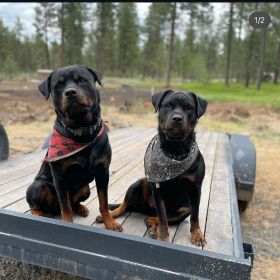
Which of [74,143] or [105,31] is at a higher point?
[105,31]

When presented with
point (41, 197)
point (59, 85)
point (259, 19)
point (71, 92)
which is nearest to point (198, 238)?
point (41, 197)

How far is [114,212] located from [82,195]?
0.34 metres

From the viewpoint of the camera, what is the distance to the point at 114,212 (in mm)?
3271

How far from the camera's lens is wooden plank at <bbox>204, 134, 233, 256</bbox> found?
2.74 m

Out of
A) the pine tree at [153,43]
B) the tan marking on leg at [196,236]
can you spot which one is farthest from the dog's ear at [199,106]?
the pine tree at [153,43]

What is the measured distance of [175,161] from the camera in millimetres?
2734

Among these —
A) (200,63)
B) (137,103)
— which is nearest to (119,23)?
(200,63)

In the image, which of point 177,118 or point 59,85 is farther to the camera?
point 59,85

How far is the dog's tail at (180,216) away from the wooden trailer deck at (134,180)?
5 cm

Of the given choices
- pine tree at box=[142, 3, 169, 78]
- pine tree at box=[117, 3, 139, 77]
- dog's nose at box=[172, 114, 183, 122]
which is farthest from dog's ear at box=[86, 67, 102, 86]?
pine tree at box=[142, 3, 169, 78]

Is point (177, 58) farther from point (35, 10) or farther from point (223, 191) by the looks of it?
point (223, 191)

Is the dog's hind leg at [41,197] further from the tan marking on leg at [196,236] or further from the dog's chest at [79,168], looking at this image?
the tan marking on leg at [196,236]

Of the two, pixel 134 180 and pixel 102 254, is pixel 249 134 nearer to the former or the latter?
pixel 134 180

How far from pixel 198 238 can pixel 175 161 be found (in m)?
0.61
